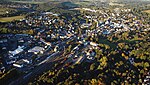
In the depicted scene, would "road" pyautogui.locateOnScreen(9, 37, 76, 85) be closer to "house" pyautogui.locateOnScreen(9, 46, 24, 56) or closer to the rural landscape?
the rural landscape

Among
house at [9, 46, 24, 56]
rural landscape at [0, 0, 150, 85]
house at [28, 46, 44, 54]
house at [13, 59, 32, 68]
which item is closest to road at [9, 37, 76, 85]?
rural landscape at [0, 0, 150, 85]

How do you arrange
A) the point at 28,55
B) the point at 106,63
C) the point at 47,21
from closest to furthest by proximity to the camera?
1. the point at 106,63
2. the point at 28,55
3. the point at 47,21

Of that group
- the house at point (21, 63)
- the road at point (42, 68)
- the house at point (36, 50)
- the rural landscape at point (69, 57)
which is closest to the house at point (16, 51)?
the rural landscape at point (69, 57)

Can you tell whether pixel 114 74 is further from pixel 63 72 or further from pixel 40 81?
pixel 40 81

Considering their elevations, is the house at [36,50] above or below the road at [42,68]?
above

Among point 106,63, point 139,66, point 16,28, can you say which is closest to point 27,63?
point 106,63

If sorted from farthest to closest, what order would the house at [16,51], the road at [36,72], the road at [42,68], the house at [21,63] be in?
the house at [16,51]
the house at [21,63]
the road at [42,68]
the road at [36,72]

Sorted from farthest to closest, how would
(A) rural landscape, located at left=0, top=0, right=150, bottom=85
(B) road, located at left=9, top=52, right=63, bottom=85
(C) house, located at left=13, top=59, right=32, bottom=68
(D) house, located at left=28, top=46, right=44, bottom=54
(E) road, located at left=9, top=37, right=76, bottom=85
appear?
(D) house, located at left=28, top=46, right=44, bottom=54, (C) house, located at left=13, top=59, right=32, bottom=68, (A) rural landscape, located at left=0, top=0, right=150, bottom=85, (E) road, located at left=9, top=37, right=76, bottom=85, (B) road, located at left=9, top=52, right=63, bottom=85

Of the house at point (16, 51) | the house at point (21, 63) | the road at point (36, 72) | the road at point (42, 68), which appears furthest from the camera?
the house at point (16, 51)

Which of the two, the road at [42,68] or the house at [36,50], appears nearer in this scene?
the road at [42,68]

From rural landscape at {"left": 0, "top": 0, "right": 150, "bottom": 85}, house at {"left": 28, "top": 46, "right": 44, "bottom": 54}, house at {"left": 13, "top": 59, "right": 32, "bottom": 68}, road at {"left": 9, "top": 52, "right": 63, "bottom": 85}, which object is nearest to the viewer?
road at {"left": 9, "top": 52, "right": 63, "bottom": 85}

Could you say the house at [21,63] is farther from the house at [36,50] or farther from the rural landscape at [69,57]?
the house at [36,50]
